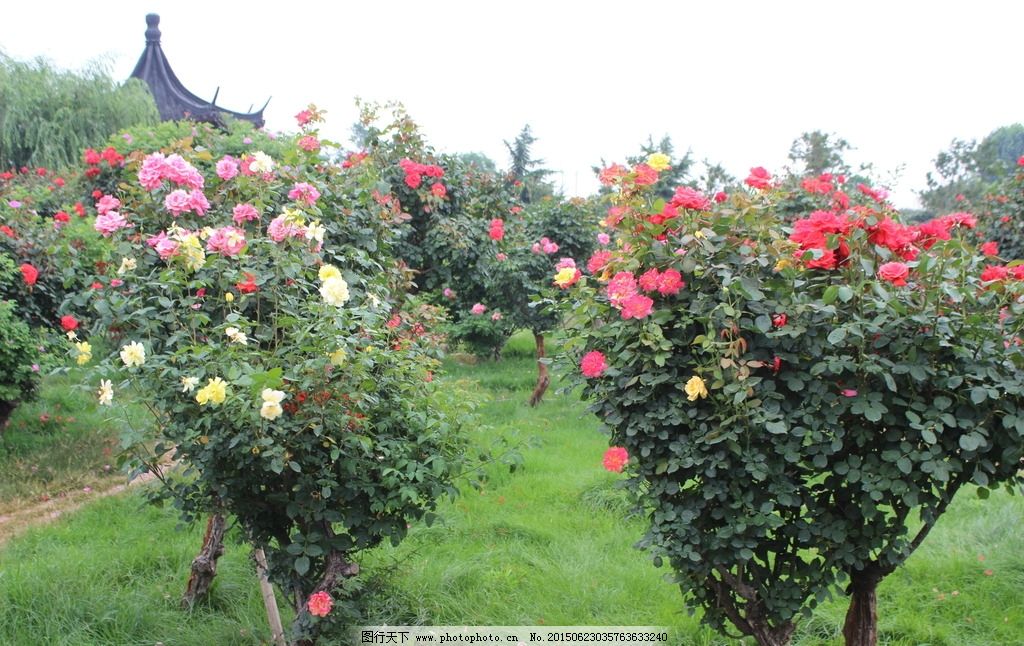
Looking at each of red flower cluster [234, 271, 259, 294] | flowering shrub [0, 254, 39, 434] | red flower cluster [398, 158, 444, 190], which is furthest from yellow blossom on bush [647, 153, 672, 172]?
flowering shrub [0, 254, 39, 434]

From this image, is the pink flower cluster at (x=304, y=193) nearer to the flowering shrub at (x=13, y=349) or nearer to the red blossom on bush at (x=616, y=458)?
the red blossom on bush at (x=616, y=458)

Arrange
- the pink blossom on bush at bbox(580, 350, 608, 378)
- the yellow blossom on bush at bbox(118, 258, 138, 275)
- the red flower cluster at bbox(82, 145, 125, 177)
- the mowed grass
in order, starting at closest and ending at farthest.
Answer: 1. the pink blossom on bush at bbox(580, 350, 608, 378)
2. the yellow blossom on bush at bbox(118, 258, 138, 275)
3. the mowed grass
4. the red flower cluster at bbox(82, 145, 125, 177)

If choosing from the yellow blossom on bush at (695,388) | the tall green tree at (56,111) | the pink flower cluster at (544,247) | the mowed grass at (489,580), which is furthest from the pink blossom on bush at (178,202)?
the tall green tree at (56,111)

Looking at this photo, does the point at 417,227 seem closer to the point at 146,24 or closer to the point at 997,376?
the point at 997,376

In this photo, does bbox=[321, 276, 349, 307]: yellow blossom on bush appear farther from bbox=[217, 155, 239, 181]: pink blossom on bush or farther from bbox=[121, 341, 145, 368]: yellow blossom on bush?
bbox=[217, 155, 239, 181]: pink blossom on bush

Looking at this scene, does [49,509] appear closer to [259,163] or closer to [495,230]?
[259,163]

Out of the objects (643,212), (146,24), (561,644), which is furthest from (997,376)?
(146,24)

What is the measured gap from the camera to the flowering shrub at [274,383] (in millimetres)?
1924

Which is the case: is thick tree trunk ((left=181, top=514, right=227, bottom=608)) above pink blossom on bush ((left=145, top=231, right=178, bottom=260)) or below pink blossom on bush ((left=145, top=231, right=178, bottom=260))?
below

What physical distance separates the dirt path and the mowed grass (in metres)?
0.17

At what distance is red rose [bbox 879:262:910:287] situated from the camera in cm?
160

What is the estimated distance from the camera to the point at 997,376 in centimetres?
160

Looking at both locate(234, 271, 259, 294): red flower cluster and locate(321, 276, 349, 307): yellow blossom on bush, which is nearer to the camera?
locate(321, 276, 349, 307): yellow blossom on bush

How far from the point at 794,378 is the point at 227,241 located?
152 centimetres
